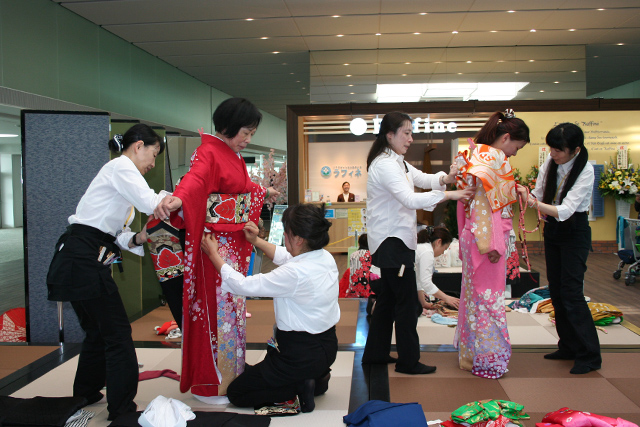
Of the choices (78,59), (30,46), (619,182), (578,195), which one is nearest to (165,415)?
(578,195)

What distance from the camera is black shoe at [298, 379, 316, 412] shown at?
7.87 feet

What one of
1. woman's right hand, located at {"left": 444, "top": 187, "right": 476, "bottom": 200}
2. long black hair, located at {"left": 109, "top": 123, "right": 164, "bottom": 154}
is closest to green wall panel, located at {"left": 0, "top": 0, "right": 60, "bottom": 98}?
long black hair, located at {"left": 109, "top": 123, "right": 164, "bottom": 154}

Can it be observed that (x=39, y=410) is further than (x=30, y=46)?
No

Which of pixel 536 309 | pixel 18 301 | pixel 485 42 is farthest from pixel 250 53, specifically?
pixel 536 309

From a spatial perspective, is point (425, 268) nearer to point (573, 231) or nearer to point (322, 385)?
point (573, 231)

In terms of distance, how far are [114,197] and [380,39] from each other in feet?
19.1

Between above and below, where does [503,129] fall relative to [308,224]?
above

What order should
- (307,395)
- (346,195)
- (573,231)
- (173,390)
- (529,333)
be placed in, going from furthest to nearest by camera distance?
(346,195), (529,333), (573,231), (173,390), (307,395)

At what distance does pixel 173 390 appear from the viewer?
108 inches

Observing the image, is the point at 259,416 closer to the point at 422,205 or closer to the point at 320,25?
the point at 422,205

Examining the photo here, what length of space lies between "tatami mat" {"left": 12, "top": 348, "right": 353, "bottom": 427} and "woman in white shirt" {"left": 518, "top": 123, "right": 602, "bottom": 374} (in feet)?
4.30

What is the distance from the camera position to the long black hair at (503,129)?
2922 mm

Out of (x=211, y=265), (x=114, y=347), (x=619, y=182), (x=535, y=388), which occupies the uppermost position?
(x=619, y=182)

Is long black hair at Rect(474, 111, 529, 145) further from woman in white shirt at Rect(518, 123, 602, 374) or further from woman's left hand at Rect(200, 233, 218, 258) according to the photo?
woman's left hand at Rect(200, 233, 218, 258)
